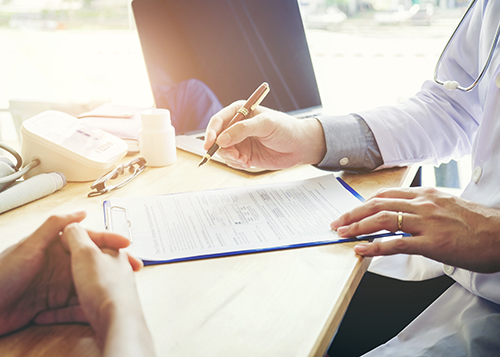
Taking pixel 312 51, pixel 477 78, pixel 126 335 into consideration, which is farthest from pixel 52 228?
pixel 312 51

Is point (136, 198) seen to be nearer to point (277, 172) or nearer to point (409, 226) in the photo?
point (277, 172)

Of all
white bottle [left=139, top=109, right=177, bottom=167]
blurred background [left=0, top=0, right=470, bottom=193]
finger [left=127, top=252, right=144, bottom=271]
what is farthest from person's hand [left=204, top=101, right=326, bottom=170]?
blurred background [left=0, top=0, right=470, bottom=193]

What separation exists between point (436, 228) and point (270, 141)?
347 millimetres

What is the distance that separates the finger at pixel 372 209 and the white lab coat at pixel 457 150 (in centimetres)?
16

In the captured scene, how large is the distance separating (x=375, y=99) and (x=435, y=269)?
1.70 metres

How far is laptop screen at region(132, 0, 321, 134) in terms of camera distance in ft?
3.40

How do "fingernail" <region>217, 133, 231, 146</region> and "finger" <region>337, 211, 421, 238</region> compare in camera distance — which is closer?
"finger" <region>337, 211, 421, 238</region>

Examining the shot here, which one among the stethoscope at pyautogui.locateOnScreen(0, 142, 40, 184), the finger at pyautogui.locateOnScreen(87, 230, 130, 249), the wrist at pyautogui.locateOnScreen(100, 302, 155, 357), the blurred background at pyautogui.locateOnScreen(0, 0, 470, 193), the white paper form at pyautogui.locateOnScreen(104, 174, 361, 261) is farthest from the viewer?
the blurred background at pyautogui.locateOnScreen(0, 0, 470, 193)

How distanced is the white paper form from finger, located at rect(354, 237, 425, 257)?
0.05 m

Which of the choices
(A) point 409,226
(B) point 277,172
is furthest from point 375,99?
(A) point 409,226

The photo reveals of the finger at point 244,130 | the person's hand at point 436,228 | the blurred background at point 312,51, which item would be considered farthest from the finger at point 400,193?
the blurred background at point 312,51

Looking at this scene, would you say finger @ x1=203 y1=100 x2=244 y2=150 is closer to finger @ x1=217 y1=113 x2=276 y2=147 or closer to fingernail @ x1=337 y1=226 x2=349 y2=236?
finger @ x1=217 y1=113 x2=276 y2=147

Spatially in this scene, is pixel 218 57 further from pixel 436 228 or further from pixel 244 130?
pixel 436 228

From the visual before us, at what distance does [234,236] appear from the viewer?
0.57 metres
